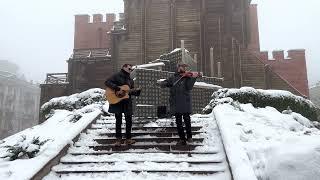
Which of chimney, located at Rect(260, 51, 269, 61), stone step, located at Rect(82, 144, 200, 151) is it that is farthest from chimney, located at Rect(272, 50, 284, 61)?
stone step, located at Rect(82, 144, 200, 151)

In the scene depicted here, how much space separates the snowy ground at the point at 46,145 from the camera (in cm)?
698

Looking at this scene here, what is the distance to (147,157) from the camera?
7.95 metres

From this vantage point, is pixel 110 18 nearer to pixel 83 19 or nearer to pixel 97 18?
pixel 97 18

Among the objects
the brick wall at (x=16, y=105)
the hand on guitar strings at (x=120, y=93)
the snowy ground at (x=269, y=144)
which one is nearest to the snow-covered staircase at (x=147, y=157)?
the snowy ground at (x=269, y=144)

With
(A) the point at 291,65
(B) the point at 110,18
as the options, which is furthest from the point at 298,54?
(B) the point at 110,18

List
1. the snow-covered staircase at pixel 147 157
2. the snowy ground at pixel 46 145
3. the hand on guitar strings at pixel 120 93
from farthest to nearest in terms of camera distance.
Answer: the hand on guitar strings at pixel 120 93 < the snow-covered staircase at pixel 147 157 < the snowy ground at pixel 46 145

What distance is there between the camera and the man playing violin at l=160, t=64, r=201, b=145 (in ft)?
28.2

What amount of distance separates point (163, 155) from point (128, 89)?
5.79 ft

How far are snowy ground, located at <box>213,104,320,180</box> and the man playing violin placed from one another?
79cm

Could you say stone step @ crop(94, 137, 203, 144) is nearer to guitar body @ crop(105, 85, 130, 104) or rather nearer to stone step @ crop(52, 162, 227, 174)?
guitar body @ crop(105, 85, 130, 104)

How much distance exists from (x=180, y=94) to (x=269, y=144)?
2184 mm

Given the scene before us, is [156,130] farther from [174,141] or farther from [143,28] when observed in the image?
[143,28]

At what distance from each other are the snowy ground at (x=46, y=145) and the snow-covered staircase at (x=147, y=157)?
0.78 ft

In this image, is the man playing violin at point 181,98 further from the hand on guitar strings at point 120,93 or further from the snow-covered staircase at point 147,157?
the hand on guitar strings at point 120,93
